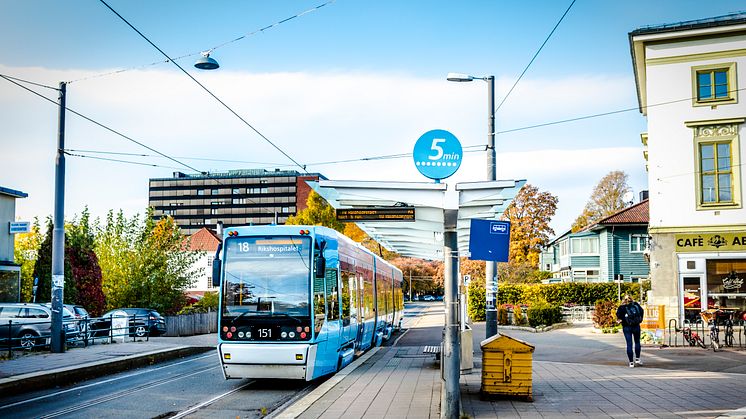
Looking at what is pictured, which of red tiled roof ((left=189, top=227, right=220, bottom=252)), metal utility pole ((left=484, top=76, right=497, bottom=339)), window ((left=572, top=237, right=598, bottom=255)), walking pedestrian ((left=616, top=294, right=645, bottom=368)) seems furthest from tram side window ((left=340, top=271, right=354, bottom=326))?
red tiled roof ((left=189, top=227, right=220, bottom=252))

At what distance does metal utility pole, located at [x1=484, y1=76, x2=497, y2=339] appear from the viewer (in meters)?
17.7

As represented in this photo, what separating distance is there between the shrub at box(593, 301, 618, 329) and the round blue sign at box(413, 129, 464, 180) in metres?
21.5

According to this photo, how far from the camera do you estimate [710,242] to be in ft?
96.4

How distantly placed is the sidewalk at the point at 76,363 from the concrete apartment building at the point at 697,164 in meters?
18.7

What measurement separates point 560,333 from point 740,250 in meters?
7.80

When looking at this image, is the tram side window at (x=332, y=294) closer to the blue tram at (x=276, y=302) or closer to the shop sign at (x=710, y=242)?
the blue tram at (x=276, y=302)

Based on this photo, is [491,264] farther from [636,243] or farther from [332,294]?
[636,243]

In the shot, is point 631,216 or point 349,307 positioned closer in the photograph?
point 349,307

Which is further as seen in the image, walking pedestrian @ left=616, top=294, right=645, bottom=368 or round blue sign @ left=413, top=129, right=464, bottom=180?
walking pedestrian @ left=616, top=294, right=645, bottom=368

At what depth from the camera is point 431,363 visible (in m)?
18.6

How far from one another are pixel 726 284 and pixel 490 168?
52.5 feet

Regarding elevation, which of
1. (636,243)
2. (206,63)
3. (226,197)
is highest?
(226,197)

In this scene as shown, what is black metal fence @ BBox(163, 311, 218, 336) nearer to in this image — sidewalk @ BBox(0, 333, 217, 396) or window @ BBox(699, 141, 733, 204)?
sidewalk @ BBox(0, 333, 217, 396)

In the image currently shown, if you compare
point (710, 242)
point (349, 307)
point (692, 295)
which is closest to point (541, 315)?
point (692, 295)
